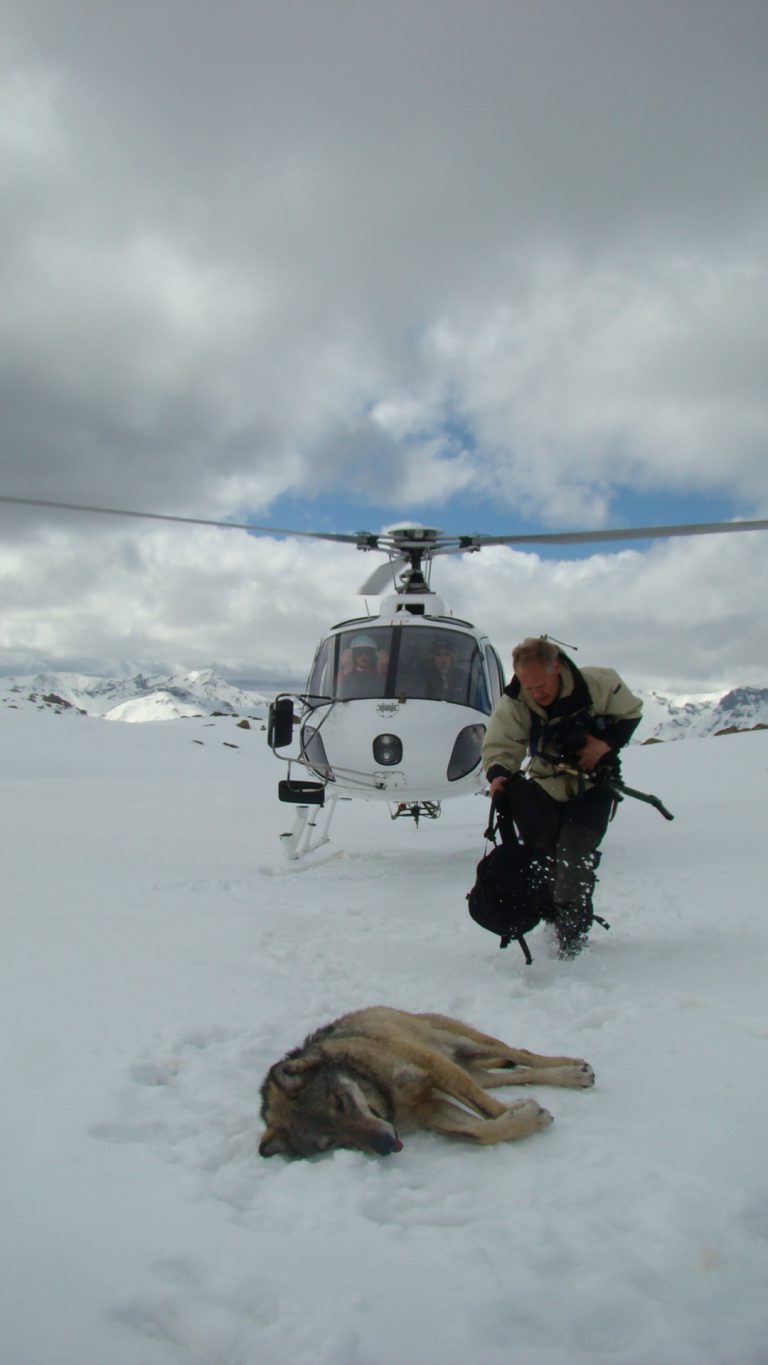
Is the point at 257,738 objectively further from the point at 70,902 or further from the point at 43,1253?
the point at 43,1253

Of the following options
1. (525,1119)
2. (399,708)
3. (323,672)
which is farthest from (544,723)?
(323,672)

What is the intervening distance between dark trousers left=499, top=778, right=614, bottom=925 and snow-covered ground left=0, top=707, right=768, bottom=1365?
418 mm

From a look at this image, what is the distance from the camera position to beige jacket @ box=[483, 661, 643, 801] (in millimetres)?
5367

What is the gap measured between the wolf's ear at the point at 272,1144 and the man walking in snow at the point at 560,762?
273cm

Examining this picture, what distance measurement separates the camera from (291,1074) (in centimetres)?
281

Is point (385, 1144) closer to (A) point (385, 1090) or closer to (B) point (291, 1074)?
(A) point (385, 1090)

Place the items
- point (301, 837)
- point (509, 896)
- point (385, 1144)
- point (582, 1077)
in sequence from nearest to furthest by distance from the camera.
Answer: point (385, 1144) < point (582, 1077) < point (509, 896) < point (301, 837)

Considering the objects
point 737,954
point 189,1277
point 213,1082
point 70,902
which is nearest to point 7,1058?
point 213,1082

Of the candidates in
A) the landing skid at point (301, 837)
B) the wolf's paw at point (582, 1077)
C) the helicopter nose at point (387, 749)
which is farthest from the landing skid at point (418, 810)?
the wolf's paw at point (582, 1077)

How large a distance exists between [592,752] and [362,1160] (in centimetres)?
312

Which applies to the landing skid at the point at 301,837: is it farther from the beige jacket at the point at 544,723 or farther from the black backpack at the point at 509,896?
the black backpack at the point at 509,896

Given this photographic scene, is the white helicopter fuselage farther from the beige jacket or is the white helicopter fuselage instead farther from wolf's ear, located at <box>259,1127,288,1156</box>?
wolf's ear, located at <box>259,1127,288,1156</box>

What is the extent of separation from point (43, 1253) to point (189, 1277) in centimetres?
38

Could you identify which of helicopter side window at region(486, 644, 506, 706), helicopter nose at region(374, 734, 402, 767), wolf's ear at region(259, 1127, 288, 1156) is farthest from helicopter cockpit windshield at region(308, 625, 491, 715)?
wolf's ear at region(259, 1127, 288, 1156)
